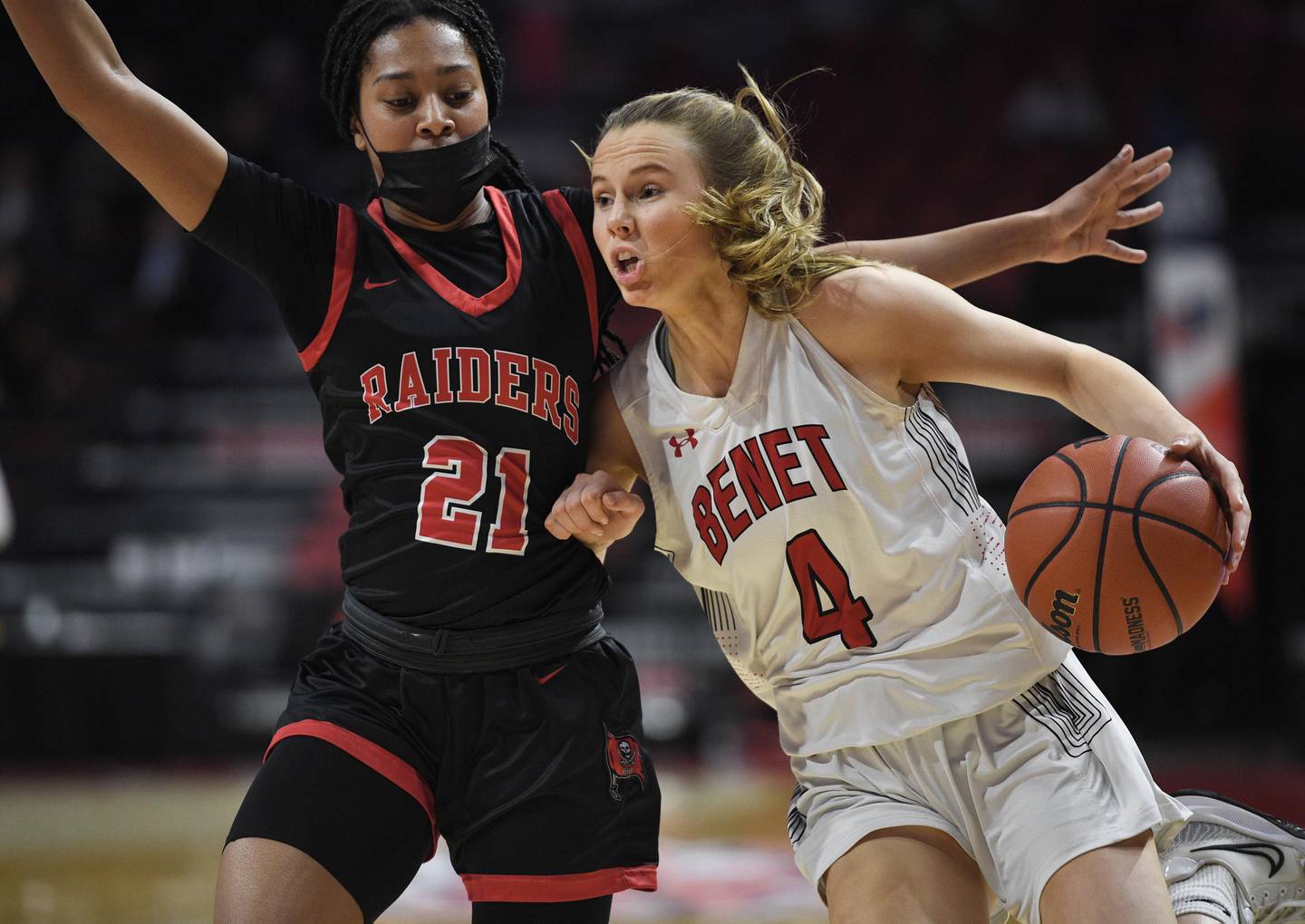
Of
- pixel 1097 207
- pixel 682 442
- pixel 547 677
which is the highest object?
pixel 1097 207

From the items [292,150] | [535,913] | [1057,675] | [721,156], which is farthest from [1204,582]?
[292,150]

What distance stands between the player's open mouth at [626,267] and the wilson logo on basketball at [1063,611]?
104 cm

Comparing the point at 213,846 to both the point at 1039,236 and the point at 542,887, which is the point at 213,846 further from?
the point at 1039,236

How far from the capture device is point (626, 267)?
2.83 m

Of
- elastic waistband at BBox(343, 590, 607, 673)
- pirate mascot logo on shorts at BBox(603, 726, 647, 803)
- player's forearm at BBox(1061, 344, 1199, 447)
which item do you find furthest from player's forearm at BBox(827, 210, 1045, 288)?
pirate mascot logo on shorts at BBox(603, 726, 647, 803)

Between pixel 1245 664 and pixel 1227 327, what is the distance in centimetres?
250

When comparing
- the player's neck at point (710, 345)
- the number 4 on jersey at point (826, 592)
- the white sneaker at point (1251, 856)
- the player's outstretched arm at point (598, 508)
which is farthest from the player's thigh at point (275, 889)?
the white sneaker at point (1251, 856)

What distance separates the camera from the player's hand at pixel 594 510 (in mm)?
2752

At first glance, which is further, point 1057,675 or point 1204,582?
point 1057,675

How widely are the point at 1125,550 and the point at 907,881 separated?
745 mm

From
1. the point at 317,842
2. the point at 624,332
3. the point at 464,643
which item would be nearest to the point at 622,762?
the point at 464,643

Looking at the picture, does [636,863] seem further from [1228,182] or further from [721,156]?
[1228,182]

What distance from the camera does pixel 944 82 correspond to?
518 inches

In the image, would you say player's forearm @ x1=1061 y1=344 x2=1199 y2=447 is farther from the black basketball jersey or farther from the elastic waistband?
the elastic waistband
